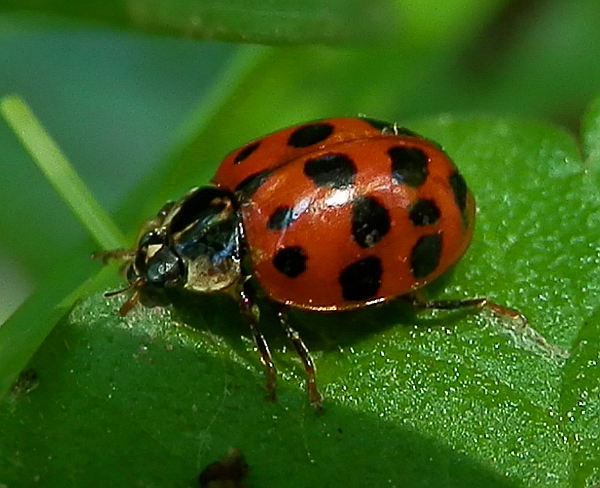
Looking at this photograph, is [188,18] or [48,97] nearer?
[188,18]

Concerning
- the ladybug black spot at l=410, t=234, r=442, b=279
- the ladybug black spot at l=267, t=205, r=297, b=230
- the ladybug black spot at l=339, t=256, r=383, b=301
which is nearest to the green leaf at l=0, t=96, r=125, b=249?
the ladybug black spot at l=267, t=205, r=297, b=230

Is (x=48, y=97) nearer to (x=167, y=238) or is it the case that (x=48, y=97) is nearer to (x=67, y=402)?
(x=167, y=238)

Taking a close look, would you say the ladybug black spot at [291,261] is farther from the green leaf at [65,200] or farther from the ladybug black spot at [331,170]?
the green leaf at [65,200]

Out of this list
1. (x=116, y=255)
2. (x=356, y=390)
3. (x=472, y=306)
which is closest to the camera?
(x=356, y=390)

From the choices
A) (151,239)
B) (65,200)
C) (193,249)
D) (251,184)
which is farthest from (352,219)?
(65,200)

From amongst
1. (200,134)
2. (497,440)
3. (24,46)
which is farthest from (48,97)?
(497,440)

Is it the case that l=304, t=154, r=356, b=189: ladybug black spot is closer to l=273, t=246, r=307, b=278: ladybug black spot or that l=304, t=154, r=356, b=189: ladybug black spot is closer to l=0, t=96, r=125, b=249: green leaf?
l=273, t=246, r=307, b=278: ladybug black spot

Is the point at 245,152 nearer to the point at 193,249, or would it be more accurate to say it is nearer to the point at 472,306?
the point at 193,249
